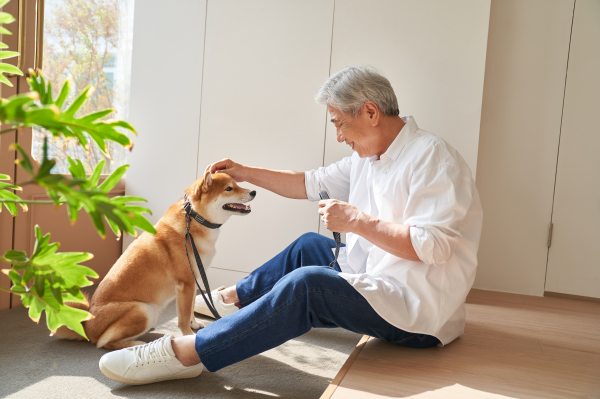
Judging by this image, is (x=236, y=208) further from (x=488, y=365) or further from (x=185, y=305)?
(x=488, y=365)

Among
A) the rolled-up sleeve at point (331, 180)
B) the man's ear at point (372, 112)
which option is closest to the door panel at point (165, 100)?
the rolled-up sleeve at point (331, 180)

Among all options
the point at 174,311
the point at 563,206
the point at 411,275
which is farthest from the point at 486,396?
the point at 563,206

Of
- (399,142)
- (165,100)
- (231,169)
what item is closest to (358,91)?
(399,142)

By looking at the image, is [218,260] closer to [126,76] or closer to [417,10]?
[126,76]

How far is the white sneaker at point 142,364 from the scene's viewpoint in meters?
1.51

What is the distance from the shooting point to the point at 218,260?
2.87 metres

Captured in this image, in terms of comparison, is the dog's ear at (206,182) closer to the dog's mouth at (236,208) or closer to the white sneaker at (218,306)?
the dog's mouth at (236,208)

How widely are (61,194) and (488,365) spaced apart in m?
1.32

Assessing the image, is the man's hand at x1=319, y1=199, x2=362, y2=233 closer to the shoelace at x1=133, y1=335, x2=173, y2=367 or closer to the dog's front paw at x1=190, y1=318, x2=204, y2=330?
the shoelace at x1=133, y1=335, x2=173, y2=367

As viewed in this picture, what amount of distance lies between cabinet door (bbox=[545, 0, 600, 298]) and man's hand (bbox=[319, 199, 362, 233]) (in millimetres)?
1799

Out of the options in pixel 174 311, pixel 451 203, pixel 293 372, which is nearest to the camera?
pixel 451 203

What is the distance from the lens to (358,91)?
5.34 ft

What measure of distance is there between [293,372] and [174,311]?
883 mm

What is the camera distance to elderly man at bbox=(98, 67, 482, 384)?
1378 millimetres
